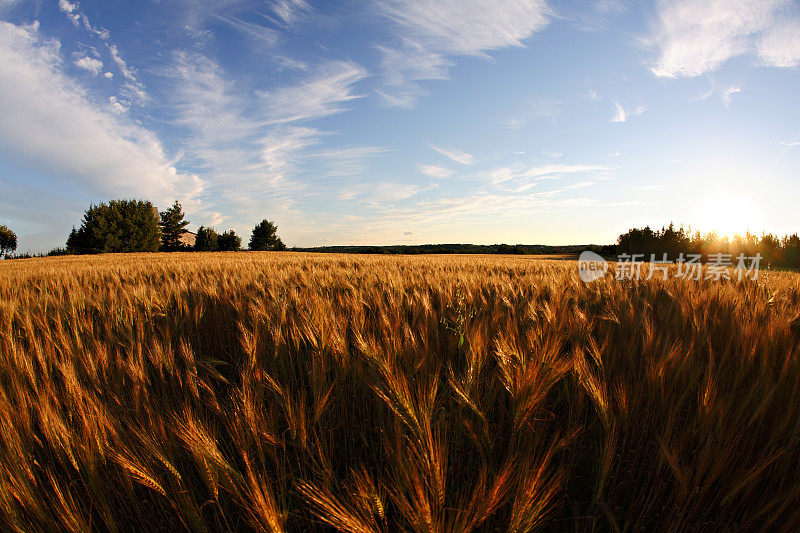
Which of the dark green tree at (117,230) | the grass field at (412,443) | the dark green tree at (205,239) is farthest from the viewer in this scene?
the dark green tree at (205,239)

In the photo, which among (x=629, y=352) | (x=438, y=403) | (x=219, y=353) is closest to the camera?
(x=438, y=403)

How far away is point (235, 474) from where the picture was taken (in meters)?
0.70

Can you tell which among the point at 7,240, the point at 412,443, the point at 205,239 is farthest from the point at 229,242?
the point at 412,443

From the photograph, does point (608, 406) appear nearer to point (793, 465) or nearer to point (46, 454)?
point (793, 465)

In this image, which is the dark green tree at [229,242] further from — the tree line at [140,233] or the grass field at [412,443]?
the grass field at [412,443]

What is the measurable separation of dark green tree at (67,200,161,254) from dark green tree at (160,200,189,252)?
27.6ft

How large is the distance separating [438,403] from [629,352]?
0.87 metres

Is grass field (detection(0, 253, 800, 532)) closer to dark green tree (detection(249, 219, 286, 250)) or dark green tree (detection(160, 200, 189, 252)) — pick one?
dark green tree (detection(249, 219, 286, 250))

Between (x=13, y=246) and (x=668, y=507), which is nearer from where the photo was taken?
(x=668, y=507)

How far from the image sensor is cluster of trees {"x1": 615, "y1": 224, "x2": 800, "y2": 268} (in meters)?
29.8

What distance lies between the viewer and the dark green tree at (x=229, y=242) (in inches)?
2761

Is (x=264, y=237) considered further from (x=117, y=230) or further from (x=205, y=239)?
(x=117, y=230)

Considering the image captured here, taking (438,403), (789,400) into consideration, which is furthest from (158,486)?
(789,400)

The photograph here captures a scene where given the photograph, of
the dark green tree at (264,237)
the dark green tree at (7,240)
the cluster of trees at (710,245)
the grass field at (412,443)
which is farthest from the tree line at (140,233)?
the cluster of trees at (710,245)
